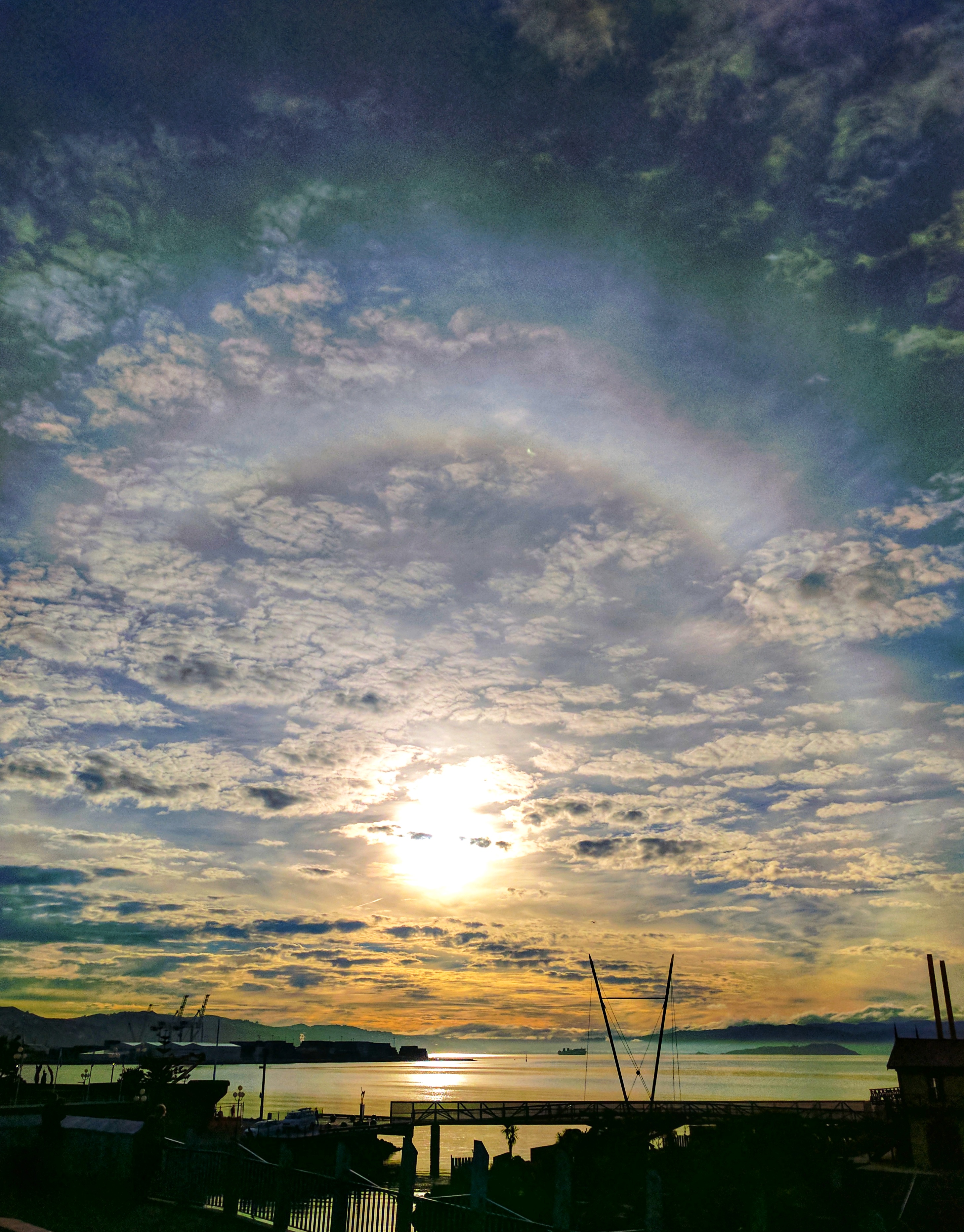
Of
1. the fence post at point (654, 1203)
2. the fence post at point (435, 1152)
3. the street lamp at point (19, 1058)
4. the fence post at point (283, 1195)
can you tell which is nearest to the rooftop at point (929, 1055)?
the fence post at point (435, 1152)

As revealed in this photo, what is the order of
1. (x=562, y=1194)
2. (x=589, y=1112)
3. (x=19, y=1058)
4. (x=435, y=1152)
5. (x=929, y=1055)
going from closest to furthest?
(x=562, y=1194), (x=19, y=1058), (x=929, y=1055), (x=589, y=1112), (x=435, y=1152)

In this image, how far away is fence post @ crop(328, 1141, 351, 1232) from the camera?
748 inches

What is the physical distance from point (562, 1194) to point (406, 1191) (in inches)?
144

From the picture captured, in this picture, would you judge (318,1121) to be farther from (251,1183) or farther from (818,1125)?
(251,1183)

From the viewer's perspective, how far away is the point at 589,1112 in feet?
195

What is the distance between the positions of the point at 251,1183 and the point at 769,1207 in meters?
19.9

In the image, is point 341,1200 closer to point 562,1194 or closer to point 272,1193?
point 272,1193

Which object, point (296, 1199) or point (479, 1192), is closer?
point (479, 1192)

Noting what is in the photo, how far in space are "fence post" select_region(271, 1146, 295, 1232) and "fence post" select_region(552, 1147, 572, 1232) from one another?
645 centimetres

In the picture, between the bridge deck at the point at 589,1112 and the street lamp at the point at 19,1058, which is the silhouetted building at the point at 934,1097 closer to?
the bridge deck at the point at 589,1112

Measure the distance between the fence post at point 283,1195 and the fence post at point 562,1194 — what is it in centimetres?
645

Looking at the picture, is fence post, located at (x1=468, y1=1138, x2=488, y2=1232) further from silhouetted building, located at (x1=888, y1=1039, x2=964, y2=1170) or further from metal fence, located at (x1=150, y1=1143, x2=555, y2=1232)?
silhouetted building, located at (x1=888, y1=1039, x2=964, y2=1170)

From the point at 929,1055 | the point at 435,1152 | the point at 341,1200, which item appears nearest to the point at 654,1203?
the point at 341,1200

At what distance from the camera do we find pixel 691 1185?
114ft
